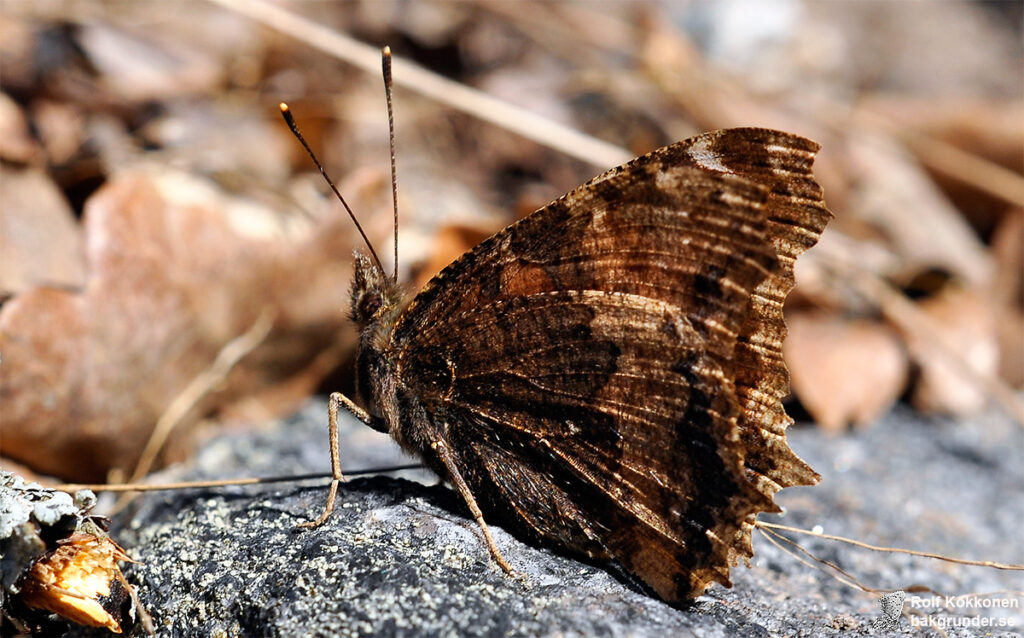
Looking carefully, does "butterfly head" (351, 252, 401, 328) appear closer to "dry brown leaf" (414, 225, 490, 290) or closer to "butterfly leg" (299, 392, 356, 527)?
"butterfly leg" (299, 392, 356, 527)

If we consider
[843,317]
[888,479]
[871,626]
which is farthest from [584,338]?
[843,317]

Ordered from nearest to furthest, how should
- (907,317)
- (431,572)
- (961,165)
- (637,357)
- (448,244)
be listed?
(431,572) → (637,357) → (448,244) → (907,317) → (961,165)

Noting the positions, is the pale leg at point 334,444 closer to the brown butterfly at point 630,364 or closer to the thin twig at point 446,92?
the brown butterfly at point 630,364

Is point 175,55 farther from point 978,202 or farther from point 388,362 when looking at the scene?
point 978,202

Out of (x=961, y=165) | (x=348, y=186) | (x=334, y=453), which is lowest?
(x=334, y=453)

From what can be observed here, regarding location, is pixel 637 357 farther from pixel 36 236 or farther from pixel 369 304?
pixel 36 236

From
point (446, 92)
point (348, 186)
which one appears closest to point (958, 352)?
point (446, 92)

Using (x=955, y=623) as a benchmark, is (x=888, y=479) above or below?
above
